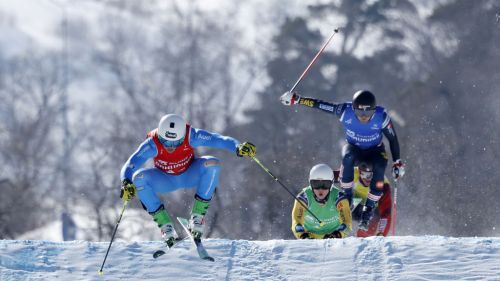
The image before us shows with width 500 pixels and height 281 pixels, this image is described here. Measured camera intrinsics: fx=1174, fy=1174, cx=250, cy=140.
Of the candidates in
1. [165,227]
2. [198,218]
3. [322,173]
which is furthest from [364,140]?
[165,227]

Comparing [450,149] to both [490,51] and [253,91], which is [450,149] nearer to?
[490,51]

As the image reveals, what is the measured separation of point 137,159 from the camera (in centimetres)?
1054

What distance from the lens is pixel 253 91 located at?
41562mm

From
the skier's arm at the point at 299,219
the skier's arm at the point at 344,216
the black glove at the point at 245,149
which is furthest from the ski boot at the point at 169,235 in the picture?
the skier's arm at the point at 344,216

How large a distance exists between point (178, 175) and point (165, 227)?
1.71 feet

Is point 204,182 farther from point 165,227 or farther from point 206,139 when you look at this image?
point 165,227

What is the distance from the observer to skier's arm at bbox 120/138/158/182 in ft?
34.2

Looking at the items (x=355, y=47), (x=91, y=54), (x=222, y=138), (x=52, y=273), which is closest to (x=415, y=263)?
(x=222, y=138)

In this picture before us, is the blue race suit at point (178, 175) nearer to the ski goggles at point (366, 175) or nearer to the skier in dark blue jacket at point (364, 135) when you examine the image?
the skier in dark blue jacket at point (364, 135)

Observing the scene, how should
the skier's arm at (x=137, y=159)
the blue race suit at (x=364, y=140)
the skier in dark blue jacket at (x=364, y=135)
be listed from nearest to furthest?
the skier's arm at (x=137, y=159) → the skier in dark blue jacket at (x=364, y=135) → the blue race suit at (x=364, y=140)

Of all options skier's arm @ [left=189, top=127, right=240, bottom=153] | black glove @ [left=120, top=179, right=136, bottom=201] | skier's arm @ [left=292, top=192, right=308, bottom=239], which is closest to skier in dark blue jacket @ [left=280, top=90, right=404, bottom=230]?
skier's arm @ [left=292, top=192, right=308, bottom=239]

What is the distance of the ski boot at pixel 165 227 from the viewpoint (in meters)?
10.3

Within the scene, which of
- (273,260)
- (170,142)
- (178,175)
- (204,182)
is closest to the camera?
(273,260)

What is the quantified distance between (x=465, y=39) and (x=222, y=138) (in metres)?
30.3
